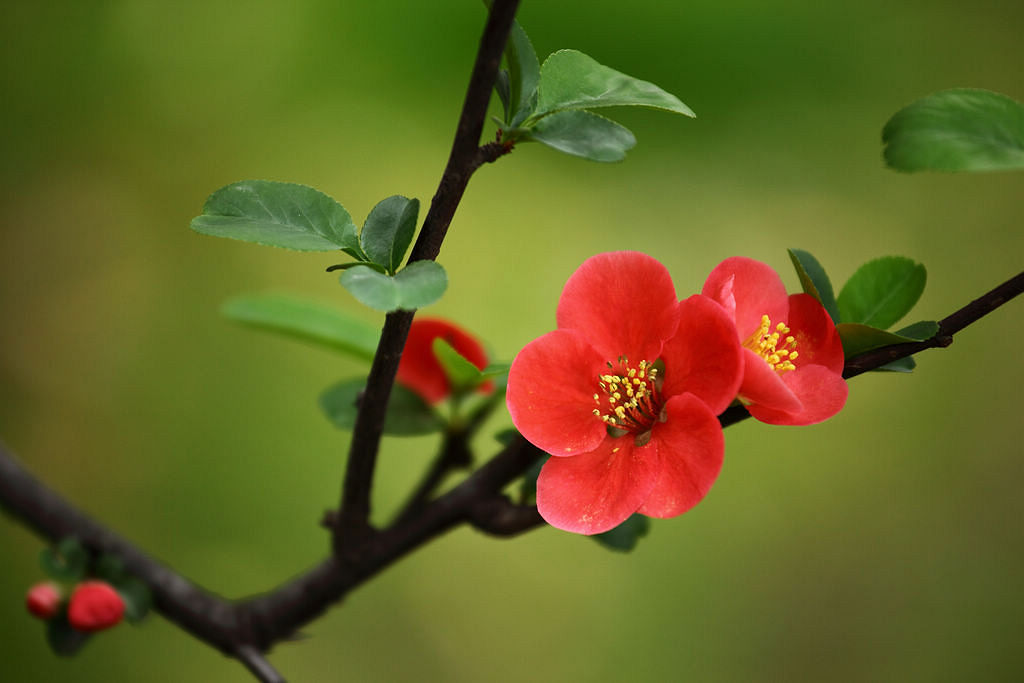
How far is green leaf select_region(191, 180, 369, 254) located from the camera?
29 centimetres

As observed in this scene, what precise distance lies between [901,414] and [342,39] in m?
0.99

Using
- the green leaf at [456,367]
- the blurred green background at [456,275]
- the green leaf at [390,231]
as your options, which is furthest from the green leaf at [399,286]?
the blurred green background at [456,275]

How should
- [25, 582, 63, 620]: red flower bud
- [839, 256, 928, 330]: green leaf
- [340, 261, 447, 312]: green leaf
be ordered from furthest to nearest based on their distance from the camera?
1. [25, 582, 63, 620]: red flower bud
2. [839, 256, 928, 330]: green leaf
3. [340, 261, 447, 312]: green leaf

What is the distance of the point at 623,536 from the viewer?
1.36ft

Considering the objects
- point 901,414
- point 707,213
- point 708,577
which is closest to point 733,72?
point 707,213

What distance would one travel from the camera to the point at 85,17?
4.57ft

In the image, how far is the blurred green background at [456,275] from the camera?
117cm

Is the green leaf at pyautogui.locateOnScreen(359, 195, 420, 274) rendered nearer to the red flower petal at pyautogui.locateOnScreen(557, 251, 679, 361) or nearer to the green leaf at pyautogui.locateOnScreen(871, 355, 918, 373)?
the red flower petal at pyautogui.locateOnScreen(557, 251, 679, 361)

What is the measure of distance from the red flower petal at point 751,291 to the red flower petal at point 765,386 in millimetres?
38

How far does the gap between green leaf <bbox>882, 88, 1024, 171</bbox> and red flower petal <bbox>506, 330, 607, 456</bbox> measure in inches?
4.6

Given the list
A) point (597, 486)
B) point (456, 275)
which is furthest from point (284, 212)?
point (456, 275)

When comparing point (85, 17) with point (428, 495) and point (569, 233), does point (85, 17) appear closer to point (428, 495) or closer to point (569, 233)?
point (569, 233)

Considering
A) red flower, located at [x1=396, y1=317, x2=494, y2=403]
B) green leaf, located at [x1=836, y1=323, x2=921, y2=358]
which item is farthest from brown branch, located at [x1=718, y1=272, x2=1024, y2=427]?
red flower, located at [x1=396, y1=317, x2=494, y2=403]

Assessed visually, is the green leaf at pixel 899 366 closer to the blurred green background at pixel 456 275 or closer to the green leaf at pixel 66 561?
the green leaf at pixel 66 561
